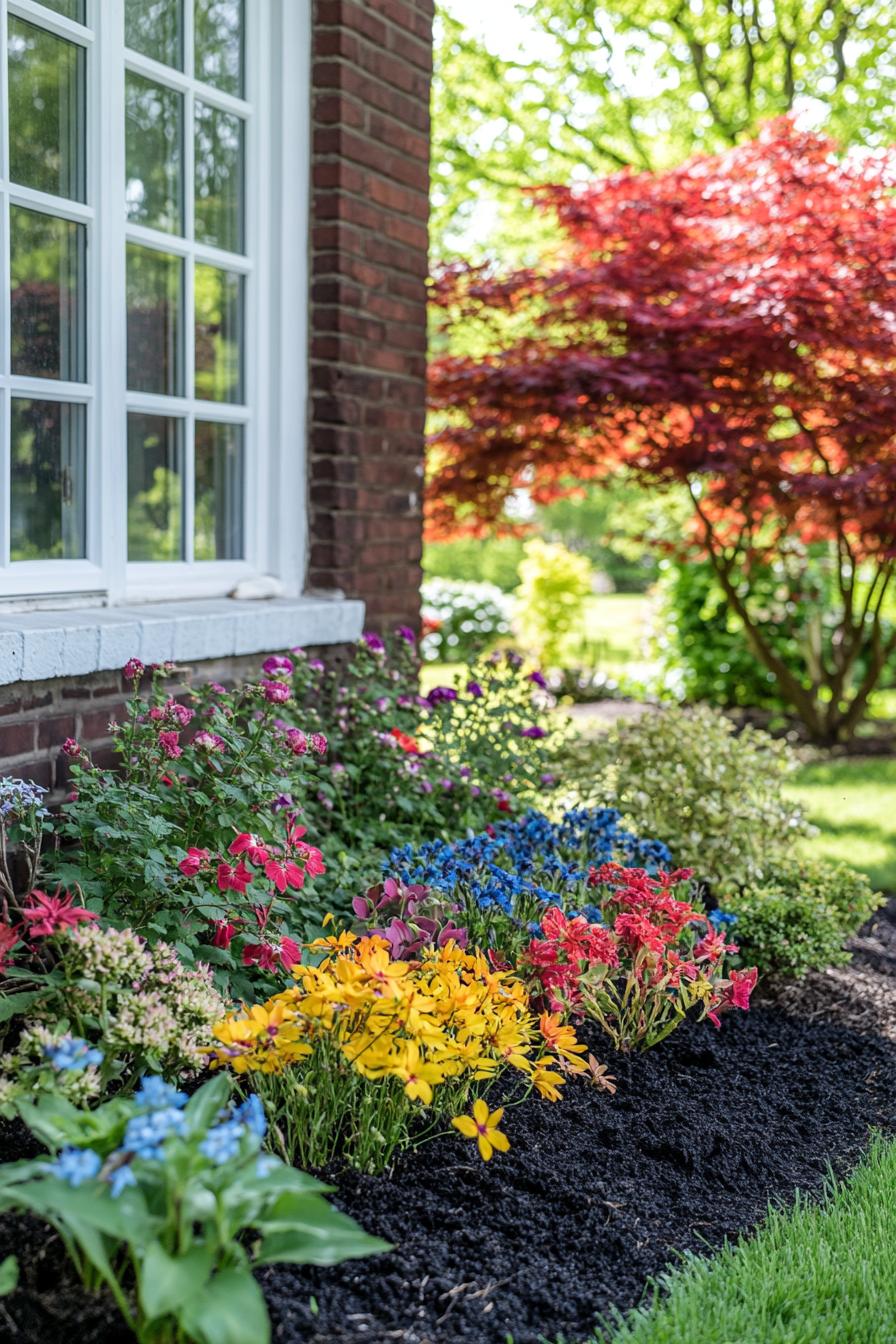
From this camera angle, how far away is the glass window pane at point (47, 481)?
10.8ft

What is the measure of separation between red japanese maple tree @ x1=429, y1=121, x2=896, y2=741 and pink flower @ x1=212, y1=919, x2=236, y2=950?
354cm

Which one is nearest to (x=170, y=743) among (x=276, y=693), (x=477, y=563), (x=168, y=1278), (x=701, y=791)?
(x=276, y=693)

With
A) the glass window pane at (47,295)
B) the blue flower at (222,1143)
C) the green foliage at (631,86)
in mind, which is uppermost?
the green foliage at (631,86)

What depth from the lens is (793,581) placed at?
9.23 meters

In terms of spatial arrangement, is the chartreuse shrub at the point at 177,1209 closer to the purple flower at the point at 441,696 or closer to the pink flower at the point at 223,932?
the pink flower at the point at 223,932

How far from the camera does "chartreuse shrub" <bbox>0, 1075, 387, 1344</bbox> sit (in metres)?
1.56

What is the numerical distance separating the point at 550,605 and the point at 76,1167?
33.2ft

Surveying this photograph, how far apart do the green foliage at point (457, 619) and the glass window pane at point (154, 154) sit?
26.6ft

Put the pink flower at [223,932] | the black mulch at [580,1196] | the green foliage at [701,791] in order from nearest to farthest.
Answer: the black mulch at [580,1196] < the pink flower at [223,932] < the green foliage at [701,791]

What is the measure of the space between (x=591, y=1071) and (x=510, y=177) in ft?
40.6

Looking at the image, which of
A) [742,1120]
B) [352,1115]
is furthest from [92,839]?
[742,1120]

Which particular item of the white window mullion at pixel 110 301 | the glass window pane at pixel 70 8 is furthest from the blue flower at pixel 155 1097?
the glass window pane at pixel 70 8

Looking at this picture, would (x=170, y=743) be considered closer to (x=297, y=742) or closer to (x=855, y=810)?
(x=297, y=742)

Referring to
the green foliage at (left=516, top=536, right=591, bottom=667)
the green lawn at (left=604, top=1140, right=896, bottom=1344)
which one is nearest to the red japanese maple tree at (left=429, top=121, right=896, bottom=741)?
the green lawn at (left=604, top=1140, right=896, bottom=1344)
